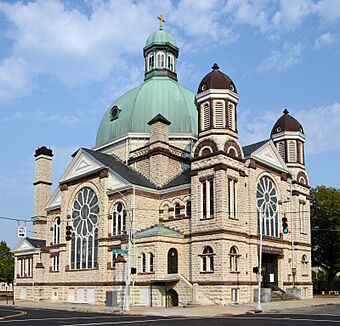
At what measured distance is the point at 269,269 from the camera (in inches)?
1923

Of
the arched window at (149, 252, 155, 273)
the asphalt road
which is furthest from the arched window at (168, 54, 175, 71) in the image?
the asphalt road

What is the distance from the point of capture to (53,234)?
5741 centimetres

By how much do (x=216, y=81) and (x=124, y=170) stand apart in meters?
13.0

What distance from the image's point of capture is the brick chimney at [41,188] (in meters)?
64.4

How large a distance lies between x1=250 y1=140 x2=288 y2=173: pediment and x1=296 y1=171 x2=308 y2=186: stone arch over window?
2717mm

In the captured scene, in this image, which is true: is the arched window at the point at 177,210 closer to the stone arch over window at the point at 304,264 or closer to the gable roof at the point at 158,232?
the gable roof at the point at 158,232

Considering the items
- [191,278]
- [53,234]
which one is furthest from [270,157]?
[53,234]

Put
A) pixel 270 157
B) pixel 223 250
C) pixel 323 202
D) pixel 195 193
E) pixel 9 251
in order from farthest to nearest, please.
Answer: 1. pixel 9 251
2. pixel 323 202
3. pixel 270 157
4. pixel 195 193
5. pixel 223 250

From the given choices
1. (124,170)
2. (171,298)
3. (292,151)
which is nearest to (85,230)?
(124,170)

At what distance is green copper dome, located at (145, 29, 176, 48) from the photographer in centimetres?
6606

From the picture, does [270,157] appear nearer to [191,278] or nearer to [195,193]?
[195,193]

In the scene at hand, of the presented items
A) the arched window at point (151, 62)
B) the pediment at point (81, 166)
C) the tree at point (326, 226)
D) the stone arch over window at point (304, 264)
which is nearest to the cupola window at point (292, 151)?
the stone arch over window at point (304, 264)

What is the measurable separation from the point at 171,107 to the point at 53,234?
759 inches

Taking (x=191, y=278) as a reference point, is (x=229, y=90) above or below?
above
